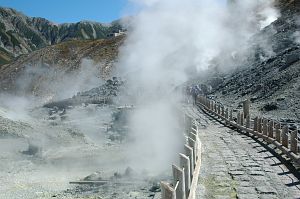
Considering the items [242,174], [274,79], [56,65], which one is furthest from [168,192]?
[56,65]

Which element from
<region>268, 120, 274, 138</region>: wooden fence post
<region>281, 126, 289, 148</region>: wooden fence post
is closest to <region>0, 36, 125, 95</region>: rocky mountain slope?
<region>268, 120, 274, 138</region>: wooden fence post

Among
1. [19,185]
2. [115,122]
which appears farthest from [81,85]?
[19,185]

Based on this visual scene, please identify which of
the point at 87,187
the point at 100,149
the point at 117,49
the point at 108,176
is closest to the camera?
the point at 87,187

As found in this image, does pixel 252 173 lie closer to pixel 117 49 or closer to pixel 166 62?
pixel 166 62

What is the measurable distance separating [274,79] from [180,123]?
14356 mm

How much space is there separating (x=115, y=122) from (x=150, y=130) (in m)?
6.27

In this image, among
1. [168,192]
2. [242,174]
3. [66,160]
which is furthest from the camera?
[66,160]

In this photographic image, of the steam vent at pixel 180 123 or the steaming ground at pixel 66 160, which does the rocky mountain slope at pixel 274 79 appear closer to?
the steam vent at pixel 180 123

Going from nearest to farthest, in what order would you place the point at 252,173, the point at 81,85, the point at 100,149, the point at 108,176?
the point at 252,173 < the point at 108,176 < the point at 100,149 < the point at 81,85

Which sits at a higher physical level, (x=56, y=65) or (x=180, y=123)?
(x=56, y=65)

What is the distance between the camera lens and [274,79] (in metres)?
35.2

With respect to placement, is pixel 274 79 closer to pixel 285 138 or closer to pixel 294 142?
pixel 285 138

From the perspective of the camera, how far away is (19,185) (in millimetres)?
17672

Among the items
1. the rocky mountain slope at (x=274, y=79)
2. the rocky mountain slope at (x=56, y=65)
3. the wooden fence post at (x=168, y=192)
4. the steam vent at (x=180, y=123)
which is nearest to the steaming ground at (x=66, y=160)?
the steam vent at (x=180, y=123)
